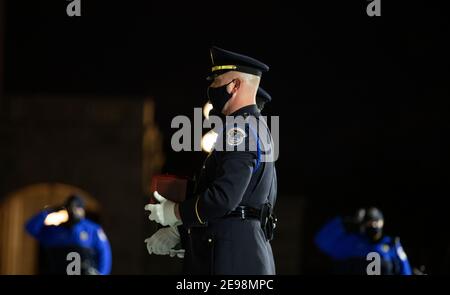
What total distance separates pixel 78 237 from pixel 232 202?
26.2 feet

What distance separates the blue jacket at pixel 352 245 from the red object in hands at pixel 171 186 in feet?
20.2

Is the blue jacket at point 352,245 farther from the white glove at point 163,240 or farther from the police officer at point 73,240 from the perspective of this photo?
the white glove at point 163,240

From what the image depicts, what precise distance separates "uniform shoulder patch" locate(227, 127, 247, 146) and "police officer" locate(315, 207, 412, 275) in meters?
6.48

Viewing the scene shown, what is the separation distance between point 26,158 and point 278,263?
18.7 ft

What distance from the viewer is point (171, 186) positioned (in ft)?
16.3

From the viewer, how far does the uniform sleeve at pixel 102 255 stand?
11500mm

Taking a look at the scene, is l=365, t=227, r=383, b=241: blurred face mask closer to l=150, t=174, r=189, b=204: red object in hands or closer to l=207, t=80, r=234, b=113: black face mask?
l=207, t=80, r=234, b=113: black face mask

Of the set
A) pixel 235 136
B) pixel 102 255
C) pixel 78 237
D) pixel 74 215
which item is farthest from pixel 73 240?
pixel 235 136

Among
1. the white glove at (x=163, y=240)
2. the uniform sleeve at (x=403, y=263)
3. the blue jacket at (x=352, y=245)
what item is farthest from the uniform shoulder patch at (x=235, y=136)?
the blue jacket at (x=352, y=245)

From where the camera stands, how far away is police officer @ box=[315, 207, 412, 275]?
450 inches

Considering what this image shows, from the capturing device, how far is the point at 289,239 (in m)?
19.1

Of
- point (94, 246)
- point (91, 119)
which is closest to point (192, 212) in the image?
point (94, 246)
